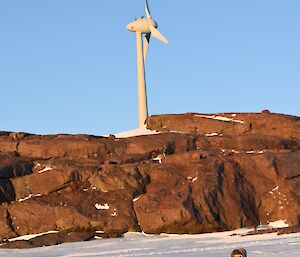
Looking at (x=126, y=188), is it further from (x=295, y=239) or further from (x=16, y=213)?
(x=295, y=239)

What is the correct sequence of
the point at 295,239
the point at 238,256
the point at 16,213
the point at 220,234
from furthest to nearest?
the point at 16,213
the point at 220,234
the point at 295,239
the point at 238,256

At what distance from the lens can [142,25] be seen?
77.3m

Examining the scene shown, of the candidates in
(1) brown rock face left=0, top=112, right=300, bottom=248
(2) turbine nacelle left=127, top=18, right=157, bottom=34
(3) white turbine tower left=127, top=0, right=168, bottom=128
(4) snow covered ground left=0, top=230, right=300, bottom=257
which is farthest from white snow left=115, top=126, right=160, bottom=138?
(2) turbine nacelle left=127, top=18, right=157, bottom=34

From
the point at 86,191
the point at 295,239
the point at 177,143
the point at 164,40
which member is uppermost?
the point at 164,40

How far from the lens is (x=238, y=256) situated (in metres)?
15.3

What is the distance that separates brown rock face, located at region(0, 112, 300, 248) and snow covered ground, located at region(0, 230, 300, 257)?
2.19 metres

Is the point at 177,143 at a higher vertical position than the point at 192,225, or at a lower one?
higher

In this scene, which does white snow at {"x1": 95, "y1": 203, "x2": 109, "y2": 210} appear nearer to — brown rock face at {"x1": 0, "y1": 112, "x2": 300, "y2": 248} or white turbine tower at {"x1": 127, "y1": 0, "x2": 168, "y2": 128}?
brown rock face at {"x1": 0, "y1": 112, "x2": 300, "y2": 248}

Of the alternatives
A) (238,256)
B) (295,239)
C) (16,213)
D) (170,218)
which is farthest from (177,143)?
(238,256)

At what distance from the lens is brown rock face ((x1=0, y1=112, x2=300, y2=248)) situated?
4609cm

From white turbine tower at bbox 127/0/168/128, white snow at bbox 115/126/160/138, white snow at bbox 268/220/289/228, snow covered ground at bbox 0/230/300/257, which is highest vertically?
white turbine tower at bbox 127/0/168/128

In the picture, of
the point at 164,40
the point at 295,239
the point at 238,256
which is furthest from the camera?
the point at 164,40

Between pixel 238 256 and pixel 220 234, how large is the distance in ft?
95.3

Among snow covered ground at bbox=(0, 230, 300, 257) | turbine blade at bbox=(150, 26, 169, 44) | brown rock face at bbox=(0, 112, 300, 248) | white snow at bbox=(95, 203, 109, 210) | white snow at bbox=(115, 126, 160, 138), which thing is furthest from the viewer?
turbine blade at bbox=(150, 26, 169, 44)
